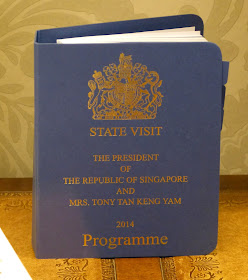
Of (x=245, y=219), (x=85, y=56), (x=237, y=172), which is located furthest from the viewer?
(x=237, y=172)

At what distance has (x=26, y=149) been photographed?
120cm

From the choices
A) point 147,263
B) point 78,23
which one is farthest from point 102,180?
point 78,23

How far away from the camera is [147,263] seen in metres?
0.87

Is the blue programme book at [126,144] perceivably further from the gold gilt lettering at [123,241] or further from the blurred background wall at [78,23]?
the blurred background wall at [78,23]

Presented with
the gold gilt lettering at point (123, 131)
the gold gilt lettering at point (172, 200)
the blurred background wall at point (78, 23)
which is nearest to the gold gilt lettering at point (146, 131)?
the gold gilt lettering at point (123, 131)

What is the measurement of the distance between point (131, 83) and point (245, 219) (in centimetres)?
34

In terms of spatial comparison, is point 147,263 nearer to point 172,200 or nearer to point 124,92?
point 172,200

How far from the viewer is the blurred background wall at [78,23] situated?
42.9 inches

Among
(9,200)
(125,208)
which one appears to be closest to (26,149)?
(9,200)

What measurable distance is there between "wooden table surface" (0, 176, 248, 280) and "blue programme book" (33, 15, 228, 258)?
0.06 feet

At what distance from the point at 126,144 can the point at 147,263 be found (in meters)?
0.18

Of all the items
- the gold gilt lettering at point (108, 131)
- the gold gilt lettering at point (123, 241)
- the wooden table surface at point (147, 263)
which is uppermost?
the gold gilt lettering at point (108, 131)

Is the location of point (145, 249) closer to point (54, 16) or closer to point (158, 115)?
point (158, 115)

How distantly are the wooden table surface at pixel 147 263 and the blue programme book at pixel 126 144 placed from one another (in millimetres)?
17
